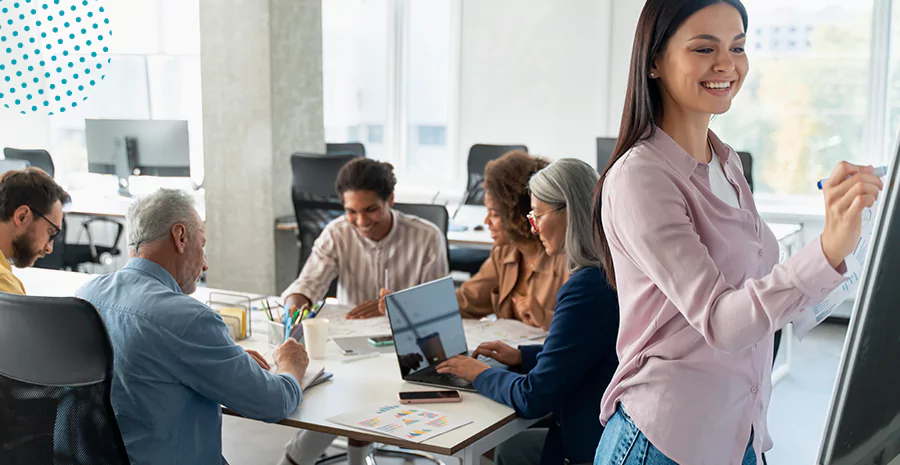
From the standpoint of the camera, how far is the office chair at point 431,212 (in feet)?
12.4

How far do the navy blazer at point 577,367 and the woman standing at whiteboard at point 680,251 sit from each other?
2.08 ft

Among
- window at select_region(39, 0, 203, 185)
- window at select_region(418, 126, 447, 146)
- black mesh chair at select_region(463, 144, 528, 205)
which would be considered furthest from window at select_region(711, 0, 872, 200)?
window at select_region(39, 0, 203, 185)

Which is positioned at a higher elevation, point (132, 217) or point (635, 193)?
point (635, 193)

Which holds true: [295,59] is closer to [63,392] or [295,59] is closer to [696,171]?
[63,392]

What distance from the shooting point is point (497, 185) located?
113 inches

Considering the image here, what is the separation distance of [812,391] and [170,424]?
3675 mm

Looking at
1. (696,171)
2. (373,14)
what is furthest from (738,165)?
(373,14)

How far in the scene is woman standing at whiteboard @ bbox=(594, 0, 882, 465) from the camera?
1.21m

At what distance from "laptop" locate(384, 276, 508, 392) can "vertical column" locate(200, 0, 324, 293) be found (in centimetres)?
282

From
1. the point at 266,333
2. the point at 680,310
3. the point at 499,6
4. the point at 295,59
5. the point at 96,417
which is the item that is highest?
the point at 499,6

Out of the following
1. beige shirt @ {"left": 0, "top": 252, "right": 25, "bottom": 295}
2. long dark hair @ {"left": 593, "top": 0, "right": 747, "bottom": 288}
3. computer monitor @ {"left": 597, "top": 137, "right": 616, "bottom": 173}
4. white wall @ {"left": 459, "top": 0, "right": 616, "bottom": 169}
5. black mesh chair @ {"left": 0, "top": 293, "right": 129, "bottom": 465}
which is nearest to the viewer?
long dark hair @ {"left": 593, "top": 0, "right": 747, "bottom": 288}

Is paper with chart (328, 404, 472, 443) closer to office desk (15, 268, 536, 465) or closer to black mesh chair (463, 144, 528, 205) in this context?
office desk (15, 268, 536, 465)

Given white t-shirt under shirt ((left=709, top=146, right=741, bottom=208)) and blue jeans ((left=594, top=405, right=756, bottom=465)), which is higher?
white t-shirt under shirt ((left=709, top=146, right=741, bottom=208))

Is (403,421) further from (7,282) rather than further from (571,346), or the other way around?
(7,282)
